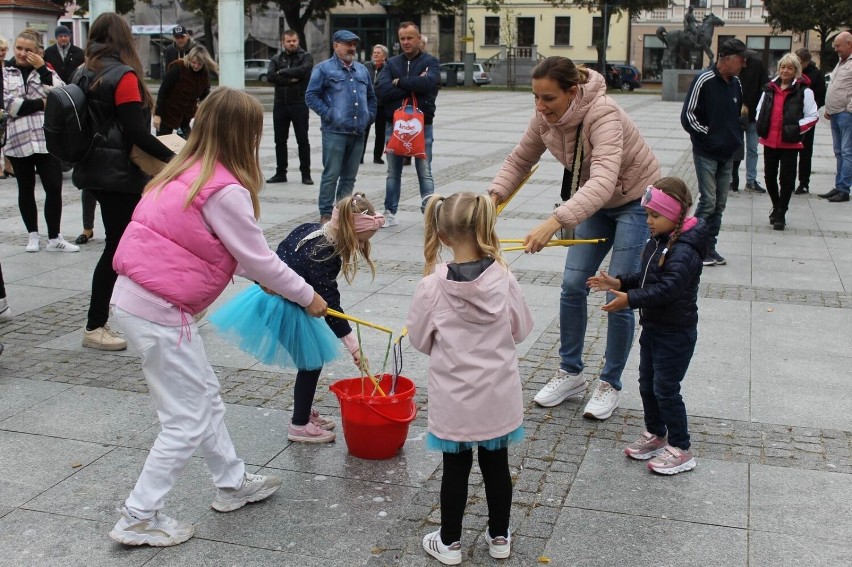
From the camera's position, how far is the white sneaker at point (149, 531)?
11.7 ft

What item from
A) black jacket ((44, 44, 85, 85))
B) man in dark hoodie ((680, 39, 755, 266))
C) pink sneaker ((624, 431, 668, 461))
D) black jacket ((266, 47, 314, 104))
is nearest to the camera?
pink sneaker ((624, 431, 668, 461))

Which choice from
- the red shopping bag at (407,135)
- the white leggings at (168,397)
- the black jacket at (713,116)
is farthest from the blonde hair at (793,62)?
the white leggings at (168,397)

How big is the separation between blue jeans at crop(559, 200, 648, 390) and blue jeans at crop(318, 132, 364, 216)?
16.7 ft

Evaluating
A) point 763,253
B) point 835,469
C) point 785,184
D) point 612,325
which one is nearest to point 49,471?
point 612,325

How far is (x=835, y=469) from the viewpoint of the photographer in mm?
4395

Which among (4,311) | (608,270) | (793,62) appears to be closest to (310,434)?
(608,270)

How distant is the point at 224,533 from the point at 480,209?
1.58 metres

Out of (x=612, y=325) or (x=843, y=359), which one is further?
(x=843, y=359)

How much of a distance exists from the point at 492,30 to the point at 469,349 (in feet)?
205

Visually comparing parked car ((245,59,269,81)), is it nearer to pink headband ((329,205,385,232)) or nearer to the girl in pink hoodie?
pink headband ((329,205,385,232))

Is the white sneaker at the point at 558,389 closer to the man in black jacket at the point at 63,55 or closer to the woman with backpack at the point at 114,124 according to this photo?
the woman with backpack at the point at 114,124

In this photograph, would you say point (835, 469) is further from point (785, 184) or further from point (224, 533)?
point (785, 184)

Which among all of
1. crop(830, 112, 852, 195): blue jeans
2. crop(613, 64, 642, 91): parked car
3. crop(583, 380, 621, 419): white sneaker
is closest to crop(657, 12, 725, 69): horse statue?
crop(613, 64, 642, 91): parked car

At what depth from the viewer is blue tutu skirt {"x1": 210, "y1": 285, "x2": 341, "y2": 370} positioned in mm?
4180
